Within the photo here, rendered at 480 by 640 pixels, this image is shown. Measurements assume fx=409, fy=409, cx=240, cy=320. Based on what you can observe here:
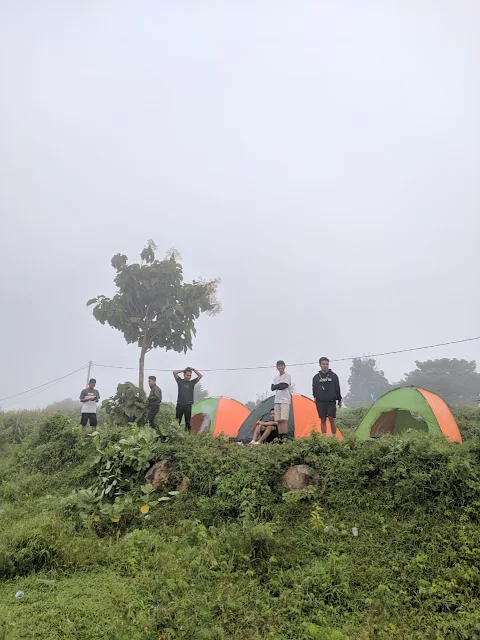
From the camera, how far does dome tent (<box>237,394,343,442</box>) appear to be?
9.84 metres

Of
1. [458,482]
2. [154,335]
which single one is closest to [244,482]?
[458,482]

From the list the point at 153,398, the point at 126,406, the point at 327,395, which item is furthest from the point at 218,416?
the point at 327,395

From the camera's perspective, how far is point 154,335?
57.5 feet

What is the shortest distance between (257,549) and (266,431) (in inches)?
162

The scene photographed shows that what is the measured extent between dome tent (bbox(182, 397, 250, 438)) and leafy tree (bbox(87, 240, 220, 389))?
16.2ft

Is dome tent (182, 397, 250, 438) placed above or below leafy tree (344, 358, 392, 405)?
below

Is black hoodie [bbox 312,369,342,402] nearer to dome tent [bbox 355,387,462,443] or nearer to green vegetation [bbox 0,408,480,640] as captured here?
dome tent [bbox 355,387,462,443]

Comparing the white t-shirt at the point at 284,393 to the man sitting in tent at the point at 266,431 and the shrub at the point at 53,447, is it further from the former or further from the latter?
the shrub at the point at 53,447

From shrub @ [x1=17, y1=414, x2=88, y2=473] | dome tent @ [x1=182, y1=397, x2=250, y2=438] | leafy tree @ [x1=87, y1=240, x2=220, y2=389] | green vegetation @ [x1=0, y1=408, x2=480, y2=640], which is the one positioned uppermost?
leafy tree @ [x1=87, y1=240, x2=220, y2=389]

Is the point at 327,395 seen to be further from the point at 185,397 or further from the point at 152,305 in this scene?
the point at 152,305

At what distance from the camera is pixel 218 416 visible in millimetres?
12023

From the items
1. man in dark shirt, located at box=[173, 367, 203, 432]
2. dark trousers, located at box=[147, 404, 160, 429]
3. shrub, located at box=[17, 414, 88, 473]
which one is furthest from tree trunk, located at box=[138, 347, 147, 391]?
man in dark shirt, located at box=[173, 367, 203, 432]

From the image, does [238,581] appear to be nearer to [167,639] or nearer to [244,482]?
[167,639]

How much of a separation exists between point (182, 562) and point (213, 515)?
1.29 metres
